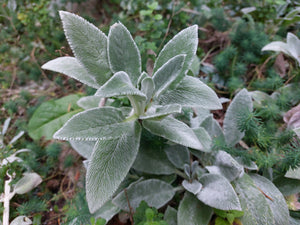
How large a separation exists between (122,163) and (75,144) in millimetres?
Result: 354

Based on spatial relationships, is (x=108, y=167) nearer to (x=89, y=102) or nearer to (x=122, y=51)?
(x=122, y=51)

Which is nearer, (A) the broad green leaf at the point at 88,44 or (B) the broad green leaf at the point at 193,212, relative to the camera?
(A) the broad green leaf at the point at 88,44

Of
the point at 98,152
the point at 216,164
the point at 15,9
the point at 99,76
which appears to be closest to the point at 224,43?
the point at 216,164

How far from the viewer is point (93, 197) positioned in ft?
1.99

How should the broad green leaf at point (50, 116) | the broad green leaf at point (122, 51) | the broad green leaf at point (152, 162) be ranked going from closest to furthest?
the broad green leaf at point (122, 51)
the broad green leaf at point (152, 162)
the broad green leaf at point (50, 116)

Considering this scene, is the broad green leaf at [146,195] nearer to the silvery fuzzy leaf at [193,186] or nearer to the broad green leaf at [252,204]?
the silvery fuzzy leaf at [193,186]

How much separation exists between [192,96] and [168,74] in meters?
0.12

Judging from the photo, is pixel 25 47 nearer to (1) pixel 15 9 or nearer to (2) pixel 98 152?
(1) pixel 15 9

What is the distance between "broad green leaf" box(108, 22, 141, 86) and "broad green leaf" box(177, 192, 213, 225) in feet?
1.55

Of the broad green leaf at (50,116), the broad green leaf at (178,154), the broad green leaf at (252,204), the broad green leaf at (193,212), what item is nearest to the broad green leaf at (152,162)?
the broad green leaf at (178,154)

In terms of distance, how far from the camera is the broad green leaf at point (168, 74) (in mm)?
597

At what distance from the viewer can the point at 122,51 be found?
0.66 m

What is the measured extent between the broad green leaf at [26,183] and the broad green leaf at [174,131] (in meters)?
0.59

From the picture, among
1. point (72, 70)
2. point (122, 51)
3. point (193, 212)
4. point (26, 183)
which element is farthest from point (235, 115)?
point (26, 183)
